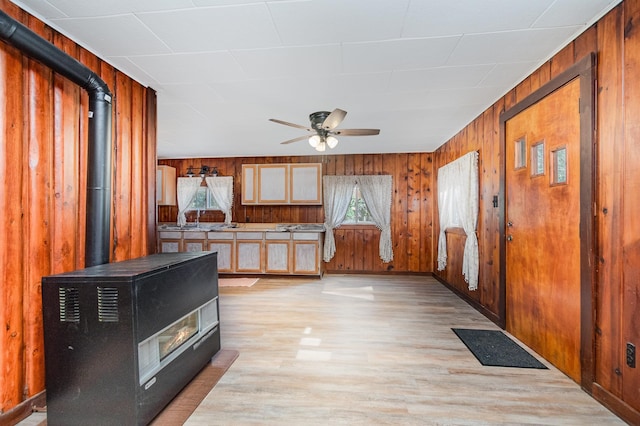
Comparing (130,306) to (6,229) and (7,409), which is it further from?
(7,409)

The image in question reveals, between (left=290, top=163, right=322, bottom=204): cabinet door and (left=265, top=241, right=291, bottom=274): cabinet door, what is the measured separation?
955 mm

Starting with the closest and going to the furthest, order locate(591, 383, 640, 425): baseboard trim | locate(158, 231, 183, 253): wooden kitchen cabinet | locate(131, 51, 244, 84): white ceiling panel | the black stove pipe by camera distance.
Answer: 1. locate(591, 383, 640, 425): baseboard trim
2. the black stove pipe
3. locate(131, 51, 244, 84): white ceiling panel
4. locate(158, 231, 183, 253): wooden kitchen cabinet

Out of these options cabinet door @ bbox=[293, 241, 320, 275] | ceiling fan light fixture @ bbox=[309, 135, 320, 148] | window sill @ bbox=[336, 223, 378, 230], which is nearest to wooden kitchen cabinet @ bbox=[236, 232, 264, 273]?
cabinet door @ bbox=[293, 241, 320, 275]

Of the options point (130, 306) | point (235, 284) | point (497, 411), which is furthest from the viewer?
point (235, 284)

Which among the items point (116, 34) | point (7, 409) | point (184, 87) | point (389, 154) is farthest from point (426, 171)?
point (7, 409)

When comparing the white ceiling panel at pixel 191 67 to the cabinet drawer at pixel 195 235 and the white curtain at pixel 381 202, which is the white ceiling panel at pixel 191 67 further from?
the white curtain at pixel 381 202

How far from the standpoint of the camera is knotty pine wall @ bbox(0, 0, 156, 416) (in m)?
1.58

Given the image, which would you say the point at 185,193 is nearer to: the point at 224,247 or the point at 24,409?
the point at 224,247

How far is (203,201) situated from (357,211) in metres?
3.29

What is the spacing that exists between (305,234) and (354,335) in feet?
8.69

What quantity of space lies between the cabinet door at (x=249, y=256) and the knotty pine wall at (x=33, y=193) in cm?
331

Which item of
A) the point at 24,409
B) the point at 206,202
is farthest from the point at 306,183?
the point at 24,409

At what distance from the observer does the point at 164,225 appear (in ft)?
19.1

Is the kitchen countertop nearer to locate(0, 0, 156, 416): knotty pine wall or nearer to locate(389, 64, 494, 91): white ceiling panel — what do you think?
locate(389, 64, 494, 91): white ceiling panel
